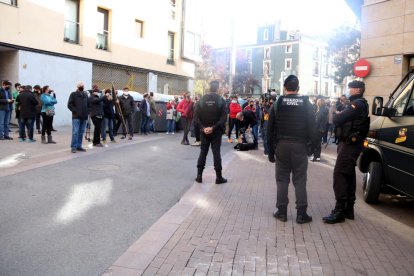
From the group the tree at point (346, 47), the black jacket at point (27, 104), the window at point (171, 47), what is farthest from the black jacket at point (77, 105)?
the tree at point (346, 47)

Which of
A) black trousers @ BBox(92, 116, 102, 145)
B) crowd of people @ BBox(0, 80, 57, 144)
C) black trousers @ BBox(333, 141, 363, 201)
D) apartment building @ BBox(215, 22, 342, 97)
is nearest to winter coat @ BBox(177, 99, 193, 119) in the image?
black trousers @ BBox(92, 116, 102, 145)

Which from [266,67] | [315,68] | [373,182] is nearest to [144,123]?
[373,182]

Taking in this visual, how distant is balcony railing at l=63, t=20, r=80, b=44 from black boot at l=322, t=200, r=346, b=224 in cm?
1738

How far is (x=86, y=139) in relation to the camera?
13938 millimetres

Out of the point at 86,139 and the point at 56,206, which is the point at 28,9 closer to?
the point at 86,139

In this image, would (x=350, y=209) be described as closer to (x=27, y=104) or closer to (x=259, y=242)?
(x=259, y=242)

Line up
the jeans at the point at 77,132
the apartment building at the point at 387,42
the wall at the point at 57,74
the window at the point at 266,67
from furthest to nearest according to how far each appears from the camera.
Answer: the window at the point at 266,67 < the wall at the point at 57,74 < the apartment building at the point at 387,42 < the jeans at the point at 77,132

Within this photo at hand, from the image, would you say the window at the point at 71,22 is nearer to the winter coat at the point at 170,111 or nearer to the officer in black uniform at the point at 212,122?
the winter coat at the point at 170,111

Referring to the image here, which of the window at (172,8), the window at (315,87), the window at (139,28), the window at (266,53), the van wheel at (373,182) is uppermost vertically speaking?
the window at (266,53)

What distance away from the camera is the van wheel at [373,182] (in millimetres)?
6414

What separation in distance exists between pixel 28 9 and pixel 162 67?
10771mm

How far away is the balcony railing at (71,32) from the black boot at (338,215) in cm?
1738

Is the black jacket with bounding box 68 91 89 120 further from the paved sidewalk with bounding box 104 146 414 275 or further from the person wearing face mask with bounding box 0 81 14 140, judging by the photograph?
the paved sidewalk with bounding box 104 146 414 275

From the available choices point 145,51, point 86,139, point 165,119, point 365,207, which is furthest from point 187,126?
point 145,51
